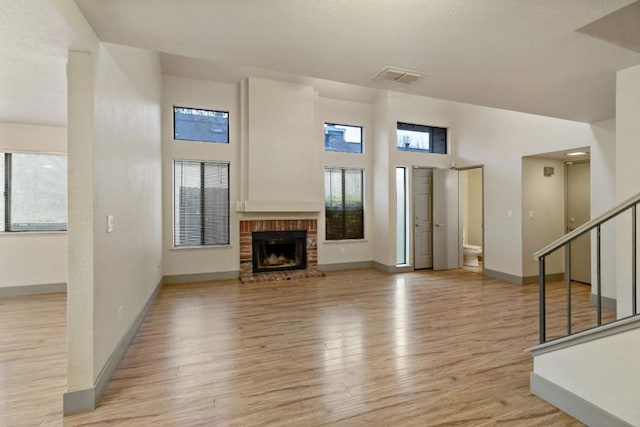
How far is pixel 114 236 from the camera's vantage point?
102 inches

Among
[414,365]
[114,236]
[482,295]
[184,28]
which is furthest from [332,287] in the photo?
[184,28]

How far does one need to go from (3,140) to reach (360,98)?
609 cm

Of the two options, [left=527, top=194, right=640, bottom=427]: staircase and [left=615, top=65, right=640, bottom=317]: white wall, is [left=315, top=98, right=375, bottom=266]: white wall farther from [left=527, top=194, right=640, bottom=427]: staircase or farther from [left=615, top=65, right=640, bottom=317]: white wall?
[left=527, top=194, right=640, bottom=427]: staircase

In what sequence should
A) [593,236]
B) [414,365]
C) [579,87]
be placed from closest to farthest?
[414,365] < [579,87] < [593,236]

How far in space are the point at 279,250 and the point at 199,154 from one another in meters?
2.44

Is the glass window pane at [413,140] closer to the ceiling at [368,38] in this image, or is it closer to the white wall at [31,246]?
the ceiling at [368,38]

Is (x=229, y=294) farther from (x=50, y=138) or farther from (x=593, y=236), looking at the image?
(x=593, y=236)

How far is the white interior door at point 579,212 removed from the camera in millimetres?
5425

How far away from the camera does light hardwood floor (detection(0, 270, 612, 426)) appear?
2.06 m

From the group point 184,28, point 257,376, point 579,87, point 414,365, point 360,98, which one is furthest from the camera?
point 360,98

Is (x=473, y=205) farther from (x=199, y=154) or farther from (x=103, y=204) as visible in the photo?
(x=103, y=204)

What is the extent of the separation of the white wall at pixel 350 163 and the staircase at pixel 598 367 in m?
4.71

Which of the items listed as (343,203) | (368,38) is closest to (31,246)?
(343,203)

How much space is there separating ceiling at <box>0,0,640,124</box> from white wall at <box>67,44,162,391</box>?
342mm
